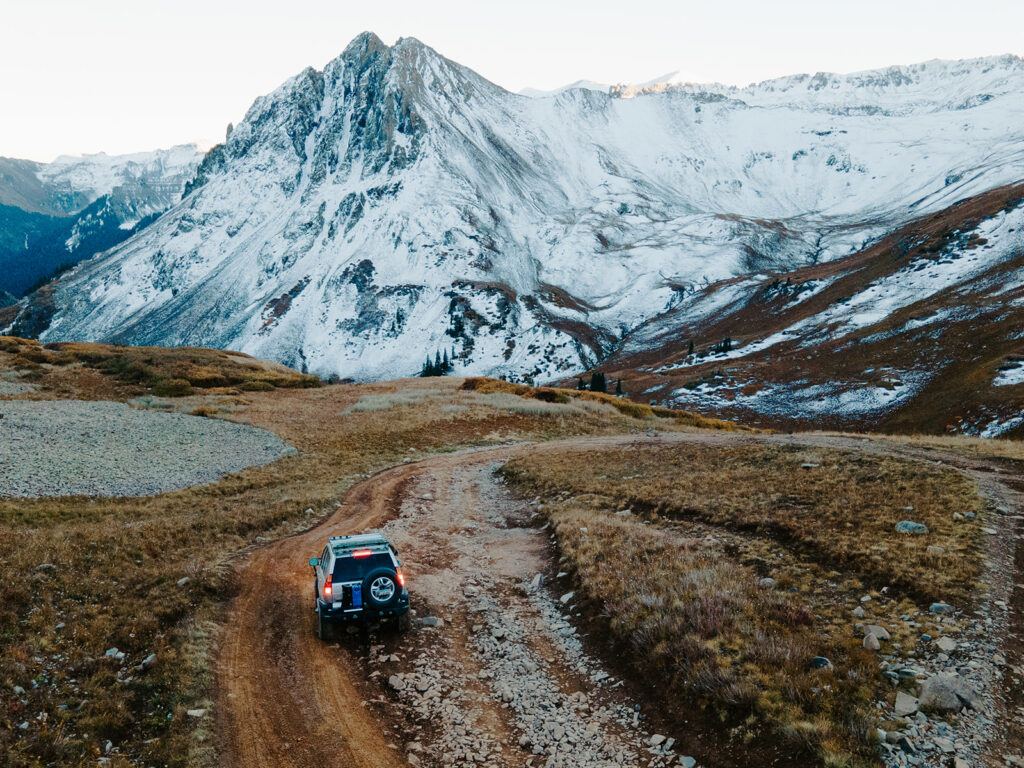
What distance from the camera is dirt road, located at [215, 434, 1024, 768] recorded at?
9672 millimetres

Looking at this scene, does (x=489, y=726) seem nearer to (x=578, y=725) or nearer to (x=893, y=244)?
(x=578, y=725)

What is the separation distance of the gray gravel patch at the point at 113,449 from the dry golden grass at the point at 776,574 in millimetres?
19095

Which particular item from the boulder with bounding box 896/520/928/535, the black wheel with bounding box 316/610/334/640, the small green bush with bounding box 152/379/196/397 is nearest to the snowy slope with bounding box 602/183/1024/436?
the boulder with bounding box 896/520/928/535

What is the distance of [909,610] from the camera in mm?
11664

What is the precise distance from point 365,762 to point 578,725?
372 cm

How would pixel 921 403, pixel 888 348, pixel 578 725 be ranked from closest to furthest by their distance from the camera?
pixel 578 725 < pixel 921 403 < pixel 888 348

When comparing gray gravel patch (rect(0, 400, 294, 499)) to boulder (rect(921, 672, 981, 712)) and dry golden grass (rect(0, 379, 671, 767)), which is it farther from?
boulder (rect(921, 672, 981, 712))

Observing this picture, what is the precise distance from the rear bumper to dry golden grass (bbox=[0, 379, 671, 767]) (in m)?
2.55

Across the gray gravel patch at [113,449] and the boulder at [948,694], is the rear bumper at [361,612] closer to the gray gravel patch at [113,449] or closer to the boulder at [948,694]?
the boulder at [948,694]

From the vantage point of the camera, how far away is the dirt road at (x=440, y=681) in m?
9.67

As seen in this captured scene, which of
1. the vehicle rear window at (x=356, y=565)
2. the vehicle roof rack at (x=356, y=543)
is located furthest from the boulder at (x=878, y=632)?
the vehicle roof rack at (x=356, y=543)

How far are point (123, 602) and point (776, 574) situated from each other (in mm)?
16157

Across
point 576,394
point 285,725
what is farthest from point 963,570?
point 576,394

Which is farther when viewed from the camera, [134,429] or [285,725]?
[134,429]
